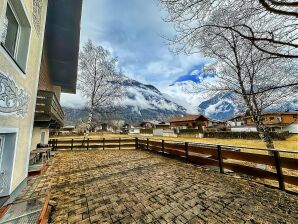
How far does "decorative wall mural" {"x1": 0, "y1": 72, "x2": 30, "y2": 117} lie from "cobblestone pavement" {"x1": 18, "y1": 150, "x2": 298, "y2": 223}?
8.03 feet

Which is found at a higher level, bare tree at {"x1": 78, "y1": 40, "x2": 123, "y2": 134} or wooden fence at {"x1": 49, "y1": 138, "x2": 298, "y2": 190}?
bare tree at {"x1": 78, "y1": 40, "x2": 123, "y2": 134}

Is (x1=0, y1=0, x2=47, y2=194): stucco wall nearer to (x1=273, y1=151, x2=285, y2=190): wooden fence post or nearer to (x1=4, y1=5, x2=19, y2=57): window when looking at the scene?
(x1=4, y1=5, x2=19, y2=57): window

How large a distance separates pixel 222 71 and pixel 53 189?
10.1m

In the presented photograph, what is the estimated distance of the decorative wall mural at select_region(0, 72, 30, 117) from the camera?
302cm

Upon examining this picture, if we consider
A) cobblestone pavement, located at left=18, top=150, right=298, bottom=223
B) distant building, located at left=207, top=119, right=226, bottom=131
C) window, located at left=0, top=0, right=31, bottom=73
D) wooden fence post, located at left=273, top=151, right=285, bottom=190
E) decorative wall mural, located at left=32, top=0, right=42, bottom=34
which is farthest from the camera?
distant building, located at left=207, top=119, right=226, bottom=131

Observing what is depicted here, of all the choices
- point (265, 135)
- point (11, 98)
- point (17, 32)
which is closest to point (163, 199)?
point (11, 98)

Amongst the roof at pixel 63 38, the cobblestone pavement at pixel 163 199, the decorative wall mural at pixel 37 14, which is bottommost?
the cobblestone pavement at pixel 163 199

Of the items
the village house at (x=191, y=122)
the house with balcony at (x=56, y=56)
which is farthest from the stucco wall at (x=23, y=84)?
the village house at (x=191, y=122)

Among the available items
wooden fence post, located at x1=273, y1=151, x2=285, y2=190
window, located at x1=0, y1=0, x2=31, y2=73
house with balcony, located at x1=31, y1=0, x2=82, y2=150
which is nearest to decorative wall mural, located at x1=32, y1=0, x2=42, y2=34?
window, located at x1=0, y1=0, x2=31, y2=73

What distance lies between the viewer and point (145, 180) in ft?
18.0

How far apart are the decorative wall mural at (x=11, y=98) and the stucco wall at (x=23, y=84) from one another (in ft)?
0.28

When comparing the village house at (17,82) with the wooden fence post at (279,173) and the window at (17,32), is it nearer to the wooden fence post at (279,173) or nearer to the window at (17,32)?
the window at (17,32)

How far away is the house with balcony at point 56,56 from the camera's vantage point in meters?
6.72

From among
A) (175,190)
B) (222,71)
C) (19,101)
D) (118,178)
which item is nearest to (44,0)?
(19,101)
